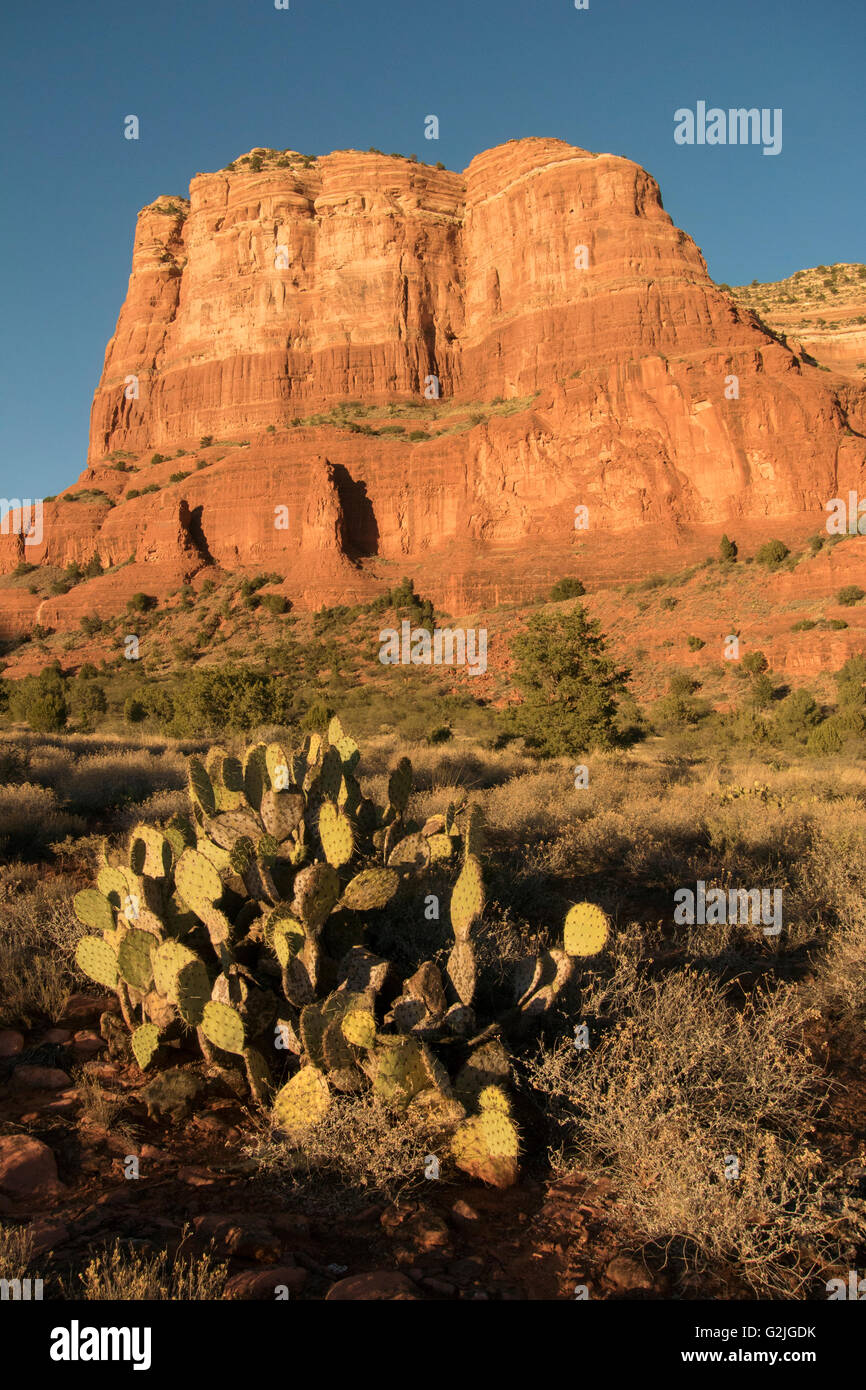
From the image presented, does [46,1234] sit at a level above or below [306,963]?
below

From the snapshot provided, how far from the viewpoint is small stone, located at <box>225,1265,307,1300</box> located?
227cm

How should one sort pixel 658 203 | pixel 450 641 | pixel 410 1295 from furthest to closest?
1. pixel 658 203
2. pixel 450 641
3. pixel 410 1295

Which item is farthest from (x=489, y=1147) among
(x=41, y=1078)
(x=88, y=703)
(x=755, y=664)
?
(x=88, y=703)

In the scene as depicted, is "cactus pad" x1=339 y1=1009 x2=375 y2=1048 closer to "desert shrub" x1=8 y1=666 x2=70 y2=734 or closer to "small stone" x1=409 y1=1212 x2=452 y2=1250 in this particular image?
"small stone" x1=409 y1=1212 x2=452 y2=1250

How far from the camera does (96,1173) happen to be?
2928 millimetres

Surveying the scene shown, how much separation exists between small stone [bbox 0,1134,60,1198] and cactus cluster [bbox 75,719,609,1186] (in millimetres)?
609

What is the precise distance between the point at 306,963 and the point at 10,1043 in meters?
1.65

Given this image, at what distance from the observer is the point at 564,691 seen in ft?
54.7

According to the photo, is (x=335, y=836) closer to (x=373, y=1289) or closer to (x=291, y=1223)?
(x=291, y=1223)

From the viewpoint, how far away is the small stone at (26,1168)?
2801 millimetres

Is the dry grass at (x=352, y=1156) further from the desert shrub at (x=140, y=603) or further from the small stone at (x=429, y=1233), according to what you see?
the desert shrub at (x=140, y=603)

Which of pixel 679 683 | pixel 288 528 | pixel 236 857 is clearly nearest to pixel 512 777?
pixel 236 857
